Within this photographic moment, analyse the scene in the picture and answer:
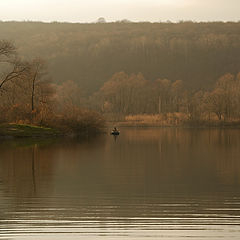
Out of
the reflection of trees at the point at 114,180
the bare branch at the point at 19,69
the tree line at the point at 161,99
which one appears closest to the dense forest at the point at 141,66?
the tree line at the point at 161,99

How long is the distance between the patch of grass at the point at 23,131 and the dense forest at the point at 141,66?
31.4m

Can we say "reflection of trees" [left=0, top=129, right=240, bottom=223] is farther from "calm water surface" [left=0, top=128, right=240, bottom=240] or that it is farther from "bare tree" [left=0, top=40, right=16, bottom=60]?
"bare tree" [left=0, top=40, right=16, bottom=60]

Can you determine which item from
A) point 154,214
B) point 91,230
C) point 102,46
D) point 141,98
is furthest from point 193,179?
point 102,46

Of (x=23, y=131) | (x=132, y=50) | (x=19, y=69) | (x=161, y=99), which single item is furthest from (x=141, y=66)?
(x=23, y=131)

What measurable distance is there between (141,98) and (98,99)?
12.7 m

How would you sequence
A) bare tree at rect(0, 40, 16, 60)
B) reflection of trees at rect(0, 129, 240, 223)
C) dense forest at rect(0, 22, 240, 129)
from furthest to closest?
1. dense forest at rect(0, 22, 240, 129)
2. bare tree at rect(0, 40, 16, 60)
3. reflection of trees at rect(0, 129, 240, 223)

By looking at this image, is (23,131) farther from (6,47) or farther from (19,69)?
(6,47)

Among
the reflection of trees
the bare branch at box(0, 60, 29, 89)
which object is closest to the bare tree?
the bare branch at box(0, 60, 29, 89)

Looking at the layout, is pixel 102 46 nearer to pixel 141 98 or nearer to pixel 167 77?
pixel 167 77

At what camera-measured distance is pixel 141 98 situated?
119500 millimetres

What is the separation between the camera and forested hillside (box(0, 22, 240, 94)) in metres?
155

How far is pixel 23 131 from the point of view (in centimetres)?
5272

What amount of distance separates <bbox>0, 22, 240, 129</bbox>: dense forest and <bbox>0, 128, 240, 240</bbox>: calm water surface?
2421 inches

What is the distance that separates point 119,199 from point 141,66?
476ft
